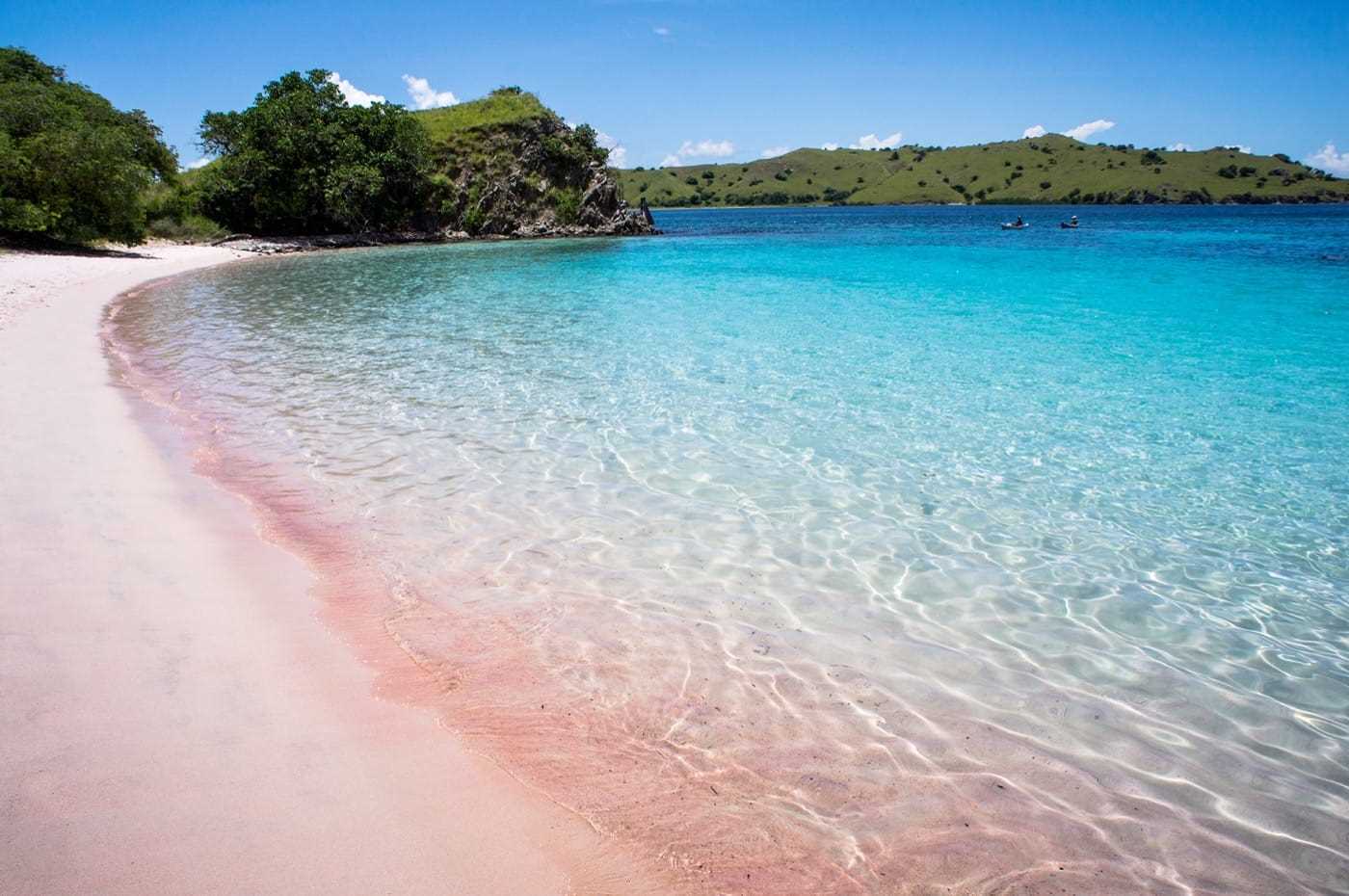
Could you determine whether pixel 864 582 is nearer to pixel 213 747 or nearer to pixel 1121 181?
pixel 213 747

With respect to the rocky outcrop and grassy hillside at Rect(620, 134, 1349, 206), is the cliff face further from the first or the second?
grassy hillside at Rect(620, 134, 1349, 206)

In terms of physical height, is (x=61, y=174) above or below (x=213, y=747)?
above

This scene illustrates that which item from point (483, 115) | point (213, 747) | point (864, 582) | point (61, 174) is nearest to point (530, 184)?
point (483, 115)

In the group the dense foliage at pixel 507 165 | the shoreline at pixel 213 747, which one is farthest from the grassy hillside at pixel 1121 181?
the shoreline at pixel 213 747

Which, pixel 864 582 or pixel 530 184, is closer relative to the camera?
pixel 864 582

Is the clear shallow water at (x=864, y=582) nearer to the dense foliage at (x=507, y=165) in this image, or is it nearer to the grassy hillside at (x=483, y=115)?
the dense foliage at (x=507, y=165)

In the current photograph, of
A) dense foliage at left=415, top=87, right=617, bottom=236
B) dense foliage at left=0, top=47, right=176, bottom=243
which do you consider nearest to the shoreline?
dense foliage at left=0, top=47, right=176, bottom=243

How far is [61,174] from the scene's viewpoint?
31344mm

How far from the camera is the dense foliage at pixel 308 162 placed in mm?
50844

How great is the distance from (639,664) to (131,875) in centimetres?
256

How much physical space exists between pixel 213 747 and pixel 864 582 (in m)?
4.18

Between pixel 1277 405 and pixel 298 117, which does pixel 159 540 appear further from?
pixel 298 117

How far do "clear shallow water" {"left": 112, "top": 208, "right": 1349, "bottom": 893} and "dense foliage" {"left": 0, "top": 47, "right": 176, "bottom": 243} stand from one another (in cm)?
2372

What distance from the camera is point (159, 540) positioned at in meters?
5.75
